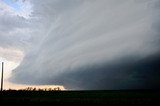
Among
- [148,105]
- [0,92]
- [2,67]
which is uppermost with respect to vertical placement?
[2,67]

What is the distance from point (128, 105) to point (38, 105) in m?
12.5

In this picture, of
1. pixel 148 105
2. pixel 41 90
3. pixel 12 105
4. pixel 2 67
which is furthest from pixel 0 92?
pixel 148 105

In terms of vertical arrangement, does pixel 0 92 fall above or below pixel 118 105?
above

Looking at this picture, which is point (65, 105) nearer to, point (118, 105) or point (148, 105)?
point (118, 105)

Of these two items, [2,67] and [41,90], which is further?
[41,90]

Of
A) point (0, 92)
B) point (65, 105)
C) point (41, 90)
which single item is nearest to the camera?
point (65, 105)

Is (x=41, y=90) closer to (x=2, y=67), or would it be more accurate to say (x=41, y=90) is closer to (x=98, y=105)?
(x=2, y=67)

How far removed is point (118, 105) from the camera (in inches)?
1516

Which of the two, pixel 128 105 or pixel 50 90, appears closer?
pixel 128 105

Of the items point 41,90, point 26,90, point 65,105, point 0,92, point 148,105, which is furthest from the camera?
point 41,90

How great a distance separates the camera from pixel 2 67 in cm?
7344

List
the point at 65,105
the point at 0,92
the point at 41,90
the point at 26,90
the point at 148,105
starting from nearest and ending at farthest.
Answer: the point at 148,105 → the point at 65,105 → the point at 0,92 → the point at 26,90 → the point at 41,90

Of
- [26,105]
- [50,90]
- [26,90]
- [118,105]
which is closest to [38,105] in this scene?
[26,105]

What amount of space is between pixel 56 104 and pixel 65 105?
6.34 feet
